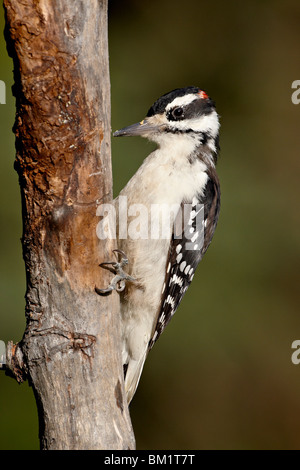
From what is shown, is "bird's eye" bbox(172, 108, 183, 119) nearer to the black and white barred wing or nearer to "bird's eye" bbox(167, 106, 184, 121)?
"bird's eye" bbox(167, 106, 184, 121)

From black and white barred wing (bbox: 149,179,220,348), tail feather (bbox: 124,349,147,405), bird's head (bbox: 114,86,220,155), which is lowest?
tail feather (bbox: 124,349,147,405)

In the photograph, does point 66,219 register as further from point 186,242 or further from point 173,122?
point 173,122

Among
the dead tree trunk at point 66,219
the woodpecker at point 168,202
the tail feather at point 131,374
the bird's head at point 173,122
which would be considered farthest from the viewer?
the tail feather at point 131,374

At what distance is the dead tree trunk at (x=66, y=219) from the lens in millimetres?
2258

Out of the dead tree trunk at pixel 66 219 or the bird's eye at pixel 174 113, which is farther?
the bird's eye at pixel 174 113

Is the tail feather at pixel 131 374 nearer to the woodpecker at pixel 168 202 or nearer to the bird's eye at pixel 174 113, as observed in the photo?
the woodpecker at pixel 168 202

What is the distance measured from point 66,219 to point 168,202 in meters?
0.85

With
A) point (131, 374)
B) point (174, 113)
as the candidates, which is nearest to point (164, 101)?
point (174, 113)

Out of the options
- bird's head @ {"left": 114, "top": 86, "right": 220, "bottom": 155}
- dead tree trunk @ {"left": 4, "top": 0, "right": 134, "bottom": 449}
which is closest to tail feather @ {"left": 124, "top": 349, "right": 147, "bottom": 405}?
dead tree trunk @ {"left": 4, "top": 0, "right": 134, "bottom": 449}

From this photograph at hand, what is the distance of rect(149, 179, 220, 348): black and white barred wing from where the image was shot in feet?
10.8

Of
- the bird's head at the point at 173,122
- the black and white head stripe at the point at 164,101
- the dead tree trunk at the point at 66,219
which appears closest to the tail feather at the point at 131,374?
the dead tree trunk at the point at 66,219

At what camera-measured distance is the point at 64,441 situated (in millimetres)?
2557

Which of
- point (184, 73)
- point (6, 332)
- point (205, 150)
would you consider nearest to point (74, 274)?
point (205, 150)

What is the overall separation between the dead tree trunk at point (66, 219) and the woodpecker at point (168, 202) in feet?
1.94
